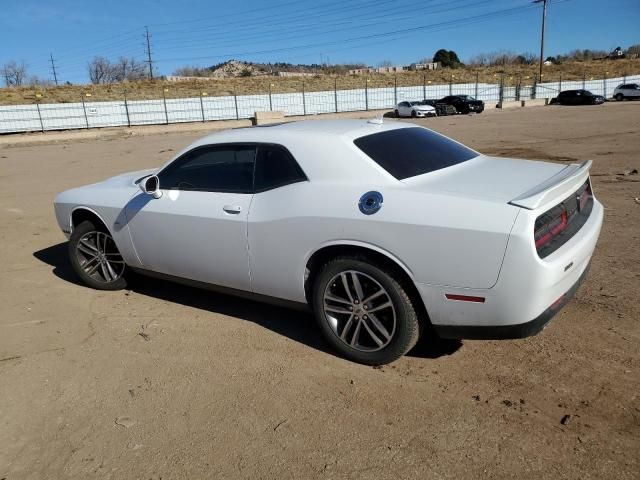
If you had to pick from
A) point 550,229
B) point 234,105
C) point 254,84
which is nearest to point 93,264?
point 550,229

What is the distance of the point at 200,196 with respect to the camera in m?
4.10

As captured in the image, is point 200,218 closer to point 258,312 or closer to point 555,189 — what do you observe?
point 258,312

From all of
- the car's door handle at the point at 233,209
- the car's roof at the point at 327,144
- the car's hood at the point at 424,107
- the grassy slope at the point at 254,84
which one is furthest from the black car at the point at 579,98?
the car's door handle at the point at 233,209

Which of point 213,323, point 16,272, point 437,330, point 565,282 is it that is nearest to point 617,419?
point 565,282

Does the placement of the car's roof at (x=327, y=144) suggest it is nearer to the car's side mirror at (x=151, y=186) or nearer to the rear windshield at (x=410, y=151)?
the rear windshield at (x=410, y=151)

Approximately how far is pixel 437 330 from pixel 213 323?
1.93 metres

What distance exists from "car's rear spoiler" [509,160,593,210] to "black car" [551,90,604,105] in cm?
4560

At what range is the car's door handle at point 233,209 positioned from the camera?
381cm

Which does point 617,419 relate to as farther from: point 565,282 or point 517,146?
point 517,146

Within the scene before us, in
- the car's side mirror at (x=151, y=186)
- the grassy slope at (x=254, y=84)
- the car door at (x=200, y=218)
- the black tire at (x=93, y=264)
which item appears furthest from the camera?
the grassy slope at (x=254, y=84)

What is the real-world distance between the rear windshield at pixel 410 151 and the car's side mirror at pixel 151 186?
1.73 meters

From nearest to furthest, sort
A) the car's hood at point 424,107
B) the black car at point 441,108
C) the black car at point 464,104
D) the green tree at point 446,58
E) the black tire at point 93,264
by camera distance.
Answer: the black tire at point 93,264
the car's hood at point 424,107
the black car at point 441,108
the black car at point 464,104
the green tree at point 446,58

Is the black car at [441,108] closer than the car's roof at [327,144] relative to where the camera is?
No

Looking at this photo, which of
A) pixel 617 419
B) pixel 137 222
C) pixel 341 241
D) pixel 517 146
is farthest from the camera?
pixel 517 146
